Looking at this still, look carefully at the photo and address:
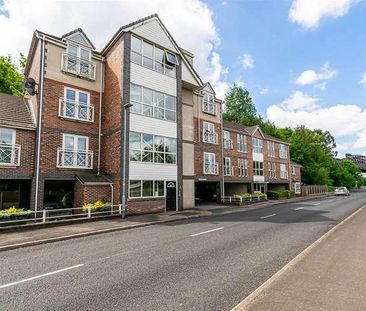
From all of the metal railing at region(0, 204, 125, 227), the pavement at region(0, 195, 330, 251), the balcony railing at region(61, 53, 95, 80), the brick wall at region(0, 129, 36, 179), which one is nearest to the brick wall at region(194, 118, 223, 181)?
the pavement at region(0, 195, 330, 251)

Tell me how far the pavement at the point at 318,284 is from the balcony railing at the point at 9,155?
15923mm

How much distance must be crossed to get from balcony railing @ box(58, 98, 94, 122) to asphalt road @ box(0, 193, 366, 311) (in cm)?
1021

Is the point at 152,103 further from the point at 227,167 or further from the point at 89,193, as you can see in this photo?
the point at 227,167

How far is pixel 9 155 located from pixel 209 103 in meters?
19.4

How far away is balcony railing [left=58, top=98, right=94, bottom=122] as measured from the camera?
60.8 ft

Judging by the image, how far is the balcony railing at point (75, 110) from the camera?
18.5 meters

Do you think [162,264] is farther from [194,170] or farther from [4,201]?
[194,170]

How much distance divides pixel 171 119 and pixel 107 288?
56.8ft

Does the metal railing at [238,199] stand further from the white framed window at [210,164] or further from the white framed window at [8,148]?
the white framed window at [8,148]

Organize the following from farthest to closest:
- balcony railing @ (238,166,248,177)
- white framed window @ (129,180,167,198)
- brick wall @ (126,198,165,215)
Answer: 1. balcony railing @ (238,166,248,177)
2. white framed window @ (129,180,167,198)
3. brick wall @ (126,198,165,215)

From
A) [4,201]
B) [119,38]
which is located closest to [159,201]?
[4,201]

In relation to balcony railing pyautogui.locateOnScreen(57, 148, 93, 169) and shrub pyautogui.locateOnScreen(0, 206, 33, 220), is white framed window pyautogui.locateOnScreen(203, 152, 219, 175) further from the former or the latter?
shrub pyautogui.locateOnScreen(0, 206, 33, 220)

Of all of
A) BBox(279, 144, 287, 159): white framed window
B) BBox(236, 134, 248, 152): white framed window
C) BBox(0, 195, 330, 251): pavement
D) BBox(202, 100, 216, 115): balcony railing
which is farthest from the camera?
BBox(279, 144, 287, 159): white framed window

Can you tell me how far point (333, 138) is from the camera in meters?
95.2
